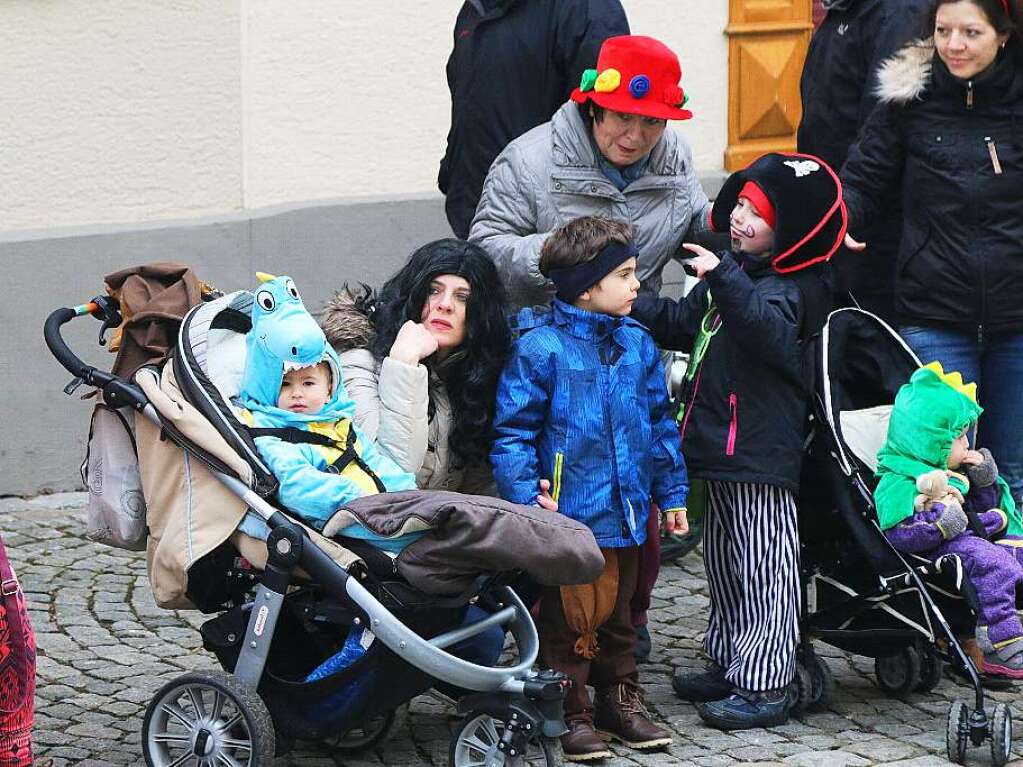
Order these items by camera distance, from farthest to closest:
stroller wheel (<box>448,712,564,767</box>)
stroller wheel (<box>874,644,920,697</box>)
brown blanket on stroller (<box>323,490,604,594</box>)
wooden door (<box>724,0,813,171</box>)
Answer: wooden door (<box>724,0,813,171</box>) → stroller wheel (<box>874,644,920,697</box>) → stroller wheel (<box>448,712,564,767</box>) → brown blanket on stroller (<box>323,490,604,594</box>)

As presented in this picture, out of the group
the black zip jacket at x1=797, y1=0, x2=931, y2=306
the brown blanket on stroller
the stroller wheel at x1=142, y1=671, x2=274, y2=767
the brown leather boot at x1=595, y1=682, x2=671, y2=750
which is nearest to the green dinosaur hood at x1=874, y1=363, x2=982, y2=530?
the brown leather boot at x1=595, y1=682, x2=671, y2=750

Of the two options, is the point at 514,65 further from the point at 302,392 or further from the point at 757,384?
the point at 302,392

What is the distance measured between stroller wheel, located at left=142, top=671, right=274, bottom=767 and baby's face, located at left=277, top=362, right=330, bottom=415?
0.69m

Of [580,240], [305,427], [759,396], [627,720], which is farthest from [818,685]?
[305,427]

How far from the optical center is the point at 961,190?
563cm

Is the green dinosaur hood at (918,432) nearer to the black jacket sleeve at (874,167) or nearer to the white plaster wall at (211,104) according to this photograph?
the black jacket sleeve at (874,167)

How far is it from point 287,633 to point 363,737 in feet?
1.56

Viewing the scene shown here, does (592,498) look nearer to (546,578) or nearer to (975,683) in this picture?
(546,578)

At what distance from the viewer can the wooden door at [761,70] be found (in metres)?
8.80

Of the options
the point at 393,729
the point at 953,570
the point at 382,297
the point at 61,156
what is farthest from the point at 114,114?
the point at 953,570

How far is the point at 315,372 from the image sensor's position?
4852 millimetres

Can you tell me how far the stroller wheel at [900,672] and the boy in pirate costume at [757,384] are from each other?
45 cm

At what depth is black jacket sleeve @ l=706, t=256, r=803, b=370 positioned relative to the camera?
5.09 m

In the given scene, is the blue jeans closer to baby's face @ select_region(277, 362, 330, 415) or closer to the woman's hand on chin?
the woman's hand on chin
